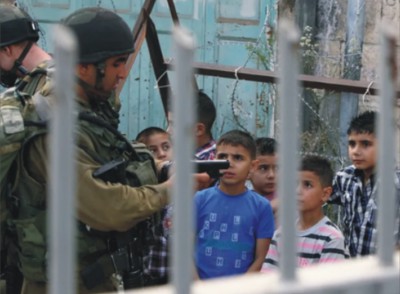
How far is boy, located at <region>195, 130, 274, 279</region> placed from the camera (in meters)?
3.61

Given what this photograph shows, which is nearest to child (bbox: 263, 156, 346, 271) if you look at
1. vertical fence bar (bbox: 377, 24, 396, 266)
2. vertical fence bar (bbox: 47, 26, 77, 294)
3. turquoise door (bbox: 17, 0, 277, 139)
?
vertical fence bar (bbox: 377, 24, 396, 266)

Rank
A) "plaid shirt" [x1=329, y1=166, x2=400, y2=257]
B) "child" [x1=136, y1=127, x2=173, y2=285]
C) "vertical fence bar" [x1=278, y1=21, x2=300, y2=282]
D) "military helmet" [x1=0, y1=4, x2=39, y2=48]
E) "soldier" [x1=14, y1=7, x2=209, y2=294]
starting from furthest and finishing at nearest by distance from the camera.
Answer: "plaid shirt" [x1=329, y1=166, x2=400, y2=257] → "child" [x1=136, y1=127, x2=173, y2=285] → "military helmet" [x1=0, y1=4, x2=39, y2=48] → "soldier" [x1=14, y1=7, x2=209, y2=294] → "vertical fence bar" [x1=278, y1=21, x2=300, y2=282]

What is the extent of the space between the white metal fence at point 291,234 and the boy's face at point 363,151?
222 cm

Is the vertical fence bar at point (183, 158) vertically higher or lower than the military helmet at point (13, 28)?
lower

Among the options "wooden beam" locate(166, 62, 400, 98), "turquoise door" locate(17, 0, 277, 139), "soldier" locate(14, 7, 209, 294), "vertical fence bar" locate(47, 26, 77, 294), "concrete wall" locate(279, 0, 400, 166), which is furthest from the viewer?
"turquoise door" locate(17, 0, 277, 139)

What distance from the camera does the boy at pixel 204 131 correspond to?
4.39 meters

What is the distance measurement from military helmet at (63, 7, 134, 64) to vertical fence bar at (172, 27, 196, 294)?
1.74 meters

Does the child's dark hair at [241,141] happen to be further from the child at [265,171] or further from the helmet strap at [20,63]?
the helmet strap at [20,63]

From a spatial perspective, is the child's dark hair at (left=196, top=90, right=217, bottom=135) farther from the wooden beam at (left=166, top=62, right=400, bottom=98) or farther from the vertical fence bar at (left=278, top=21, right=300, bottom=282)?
the vertical fence bar at (left=278, top=21, right=300, bottom=282)

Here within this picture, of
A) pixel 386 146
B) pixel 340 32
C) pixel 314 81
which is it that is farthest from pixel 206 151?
pixel 386 146

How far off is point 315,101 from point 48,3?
2.01 meters

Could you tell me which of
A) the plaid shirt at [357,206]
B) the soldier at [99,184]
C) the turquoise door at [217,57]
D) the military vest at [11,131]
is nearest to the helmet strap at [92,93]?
the soldier at [99,184]

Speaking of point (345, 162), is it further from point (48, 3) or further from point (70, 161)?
point (70, 161)

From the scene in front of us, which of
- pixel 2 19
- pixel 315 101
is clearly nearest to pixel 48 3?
pixel 315 101
